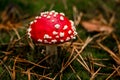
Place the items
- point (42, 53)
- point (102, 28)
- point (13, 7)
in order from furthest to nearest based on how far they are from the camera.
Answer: point (13, 7)
point (102, 28)
point (42, 53)

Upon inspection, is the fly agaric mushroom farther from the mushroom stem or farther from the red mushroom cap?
the mushroom stem

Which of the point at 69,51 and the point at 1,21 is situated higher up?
the point at 1,21

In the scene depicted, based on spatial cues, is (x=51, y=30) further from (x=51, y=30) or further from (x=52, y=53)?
(x=52, y=53)

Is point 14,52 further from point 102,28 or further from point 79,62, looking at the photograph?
point 102,28

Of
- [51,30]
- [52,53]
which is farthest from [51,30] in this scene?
[52,53]

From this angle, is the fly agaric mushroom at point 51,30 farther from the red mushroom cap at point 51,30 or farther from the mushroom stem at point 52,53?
the mushroom stem at point 52,53

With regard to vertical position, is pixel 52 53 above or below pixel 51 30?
below

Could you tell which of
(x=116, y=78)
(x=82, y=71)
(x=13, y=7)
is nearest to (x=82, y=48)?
(x=82, y=71)

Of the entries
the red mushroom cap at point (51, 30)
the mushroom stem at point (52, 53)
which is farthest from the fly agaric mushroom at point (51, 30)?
the mushroom stem at point (52, 53)

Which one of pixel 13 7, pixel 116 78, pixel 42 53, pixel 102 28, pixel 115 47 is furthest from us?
pixel 13 7
